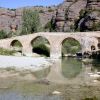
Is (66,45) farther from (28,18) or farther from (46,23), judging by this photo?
(46,23)

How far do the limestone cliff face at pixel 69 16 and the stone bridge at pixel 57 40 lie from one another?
2344cm

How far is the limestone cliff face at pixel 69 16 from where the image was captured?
85.1 metres

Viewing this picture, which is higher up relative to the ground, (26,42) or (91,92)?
(26,42)

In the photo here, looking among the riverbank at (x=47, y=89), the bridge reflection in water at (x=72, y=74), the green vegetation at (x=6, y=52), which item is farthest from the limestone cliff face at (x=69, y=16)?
the riverbank at (x=47, y=89)

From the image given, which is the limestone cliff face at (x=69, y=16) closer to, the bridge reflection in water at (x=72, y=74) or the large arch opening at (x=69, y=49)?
the large arch opening at (x=69, y=49)

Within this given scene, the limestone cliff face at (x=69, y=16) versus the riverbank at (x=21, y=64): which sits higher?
the limestone cliff face at (x=69, y=16)

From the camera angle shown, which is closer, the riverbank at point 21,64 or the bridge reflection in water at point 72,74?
the bridge reflection in water at point 72,74

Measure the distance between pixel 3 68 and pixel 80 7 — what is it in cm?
7448

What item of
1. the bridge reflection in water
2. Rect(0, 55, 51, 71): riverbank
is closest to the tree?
Rect(0, 55, 51, 71): riverbank

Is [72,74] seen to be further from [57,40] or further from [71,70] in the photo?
[57,40]

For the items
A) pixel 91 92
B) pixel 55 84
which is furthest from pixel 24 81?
pixel 91 92

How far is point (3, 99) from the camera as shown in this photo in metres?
19.2

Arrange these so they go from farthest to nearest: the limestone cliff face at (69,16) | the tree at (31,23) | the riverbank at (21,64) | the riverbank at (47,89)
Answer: the limestone cliff face at (69,16), the tree at (31,23), the riverbank at (21,64), the riverbank at (47,89)

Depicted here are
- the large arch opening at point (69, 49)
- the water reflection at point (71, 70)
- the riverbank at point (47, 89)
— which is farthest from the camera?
the large arch opening at point (69, 49)
